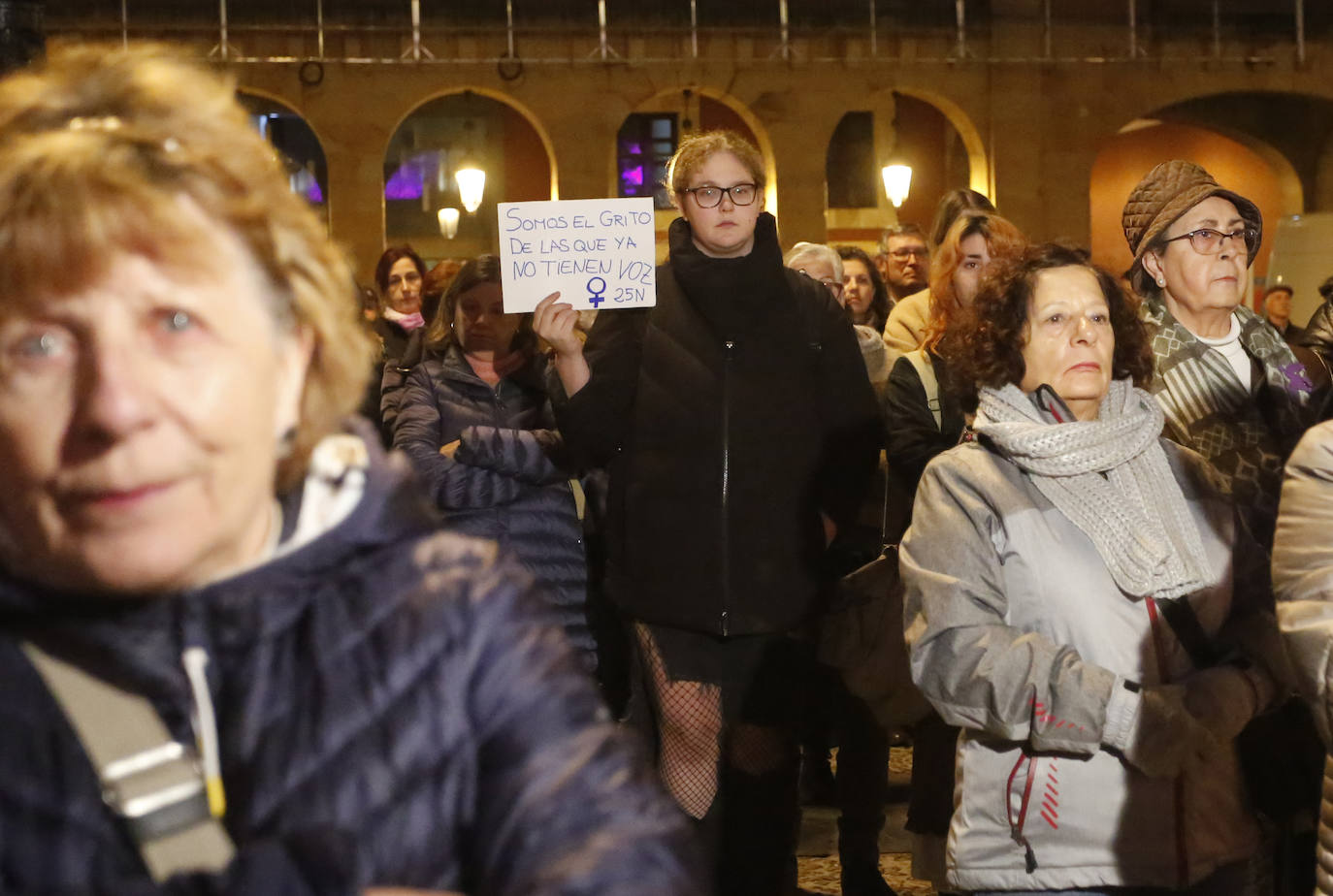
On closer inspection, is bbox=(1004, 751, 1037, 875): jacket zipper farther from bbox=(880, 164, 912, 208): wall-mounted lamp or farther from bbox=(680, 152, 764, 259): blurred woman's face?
bbox=(880, 164, 912, 208): wall-mounted lamp

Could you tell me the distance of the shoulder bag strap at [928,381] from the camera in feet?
19.1

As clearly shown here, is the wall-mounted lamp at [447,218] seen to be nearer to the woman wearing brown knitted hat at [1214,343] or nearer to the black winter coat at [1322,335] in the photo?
the black winter coat at [1322,335]

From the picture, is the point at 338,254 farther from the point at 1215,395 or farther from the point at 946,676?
the point at 1215,395

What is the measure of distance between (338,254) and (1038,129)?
2303 centimetres

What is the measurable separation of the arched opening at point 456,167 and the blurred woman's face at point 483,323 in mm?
26937

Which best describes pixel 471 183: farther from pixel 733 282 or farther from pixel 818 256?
pixel 733 282

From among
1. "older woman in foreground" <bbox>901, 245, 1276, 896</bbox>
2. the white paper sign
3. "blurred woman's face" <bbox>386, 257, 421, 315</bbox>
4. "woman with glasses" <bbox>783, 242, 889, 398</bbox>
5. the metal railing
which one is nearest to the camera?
"older woman in foreground" <bbox>901, 245, 1276, 896</bbox>

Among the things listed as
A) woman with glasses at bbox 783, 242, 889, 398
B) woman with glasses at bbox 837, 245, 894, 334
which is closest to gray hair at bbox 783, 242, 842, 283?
woman with glasses at bbox 783, 242, 889, 398

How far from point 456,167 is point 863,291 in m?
28.2

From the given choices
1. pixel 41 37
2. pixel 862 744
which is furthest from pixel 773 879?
pixel 41 37

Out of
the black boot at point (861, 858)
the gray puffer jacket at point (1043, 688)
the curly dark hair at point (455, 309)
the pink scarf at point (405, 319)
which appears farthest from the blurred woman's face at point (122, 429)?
the pink scarf at point (405, 319)

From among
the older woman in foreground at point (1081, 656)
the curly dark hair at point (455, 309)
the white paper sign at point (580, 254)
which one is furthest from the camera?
the curly dark hair at point (455, 309)

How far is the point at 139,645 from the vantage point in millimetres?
1425

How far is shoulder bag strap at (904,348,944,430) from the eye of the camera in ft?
19.1
